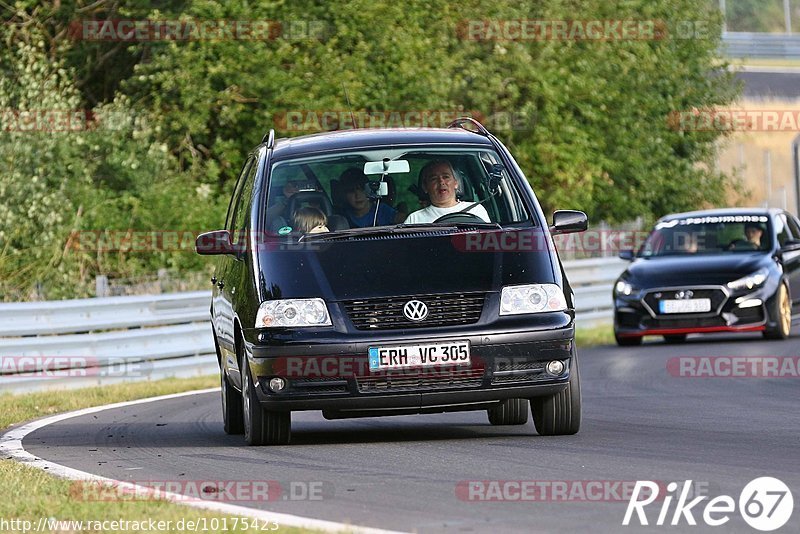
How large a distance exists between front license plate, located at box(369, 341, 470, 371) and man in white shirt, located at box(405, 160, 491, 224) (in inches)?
46.1

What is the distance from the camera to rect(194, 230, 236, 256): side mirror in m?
11.0

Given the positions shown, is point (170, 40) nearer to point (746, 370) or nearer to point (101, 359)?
point (101, 359)

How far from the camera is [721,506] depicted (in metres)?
7.07

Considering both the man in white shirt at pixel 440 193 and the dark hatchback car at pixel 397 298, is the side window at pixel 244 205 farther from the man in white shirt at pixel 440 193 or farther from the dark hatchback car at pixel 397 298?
the man in white shirt at pixel 440 193

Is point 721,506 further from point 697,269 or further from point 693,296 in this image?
point 697,269

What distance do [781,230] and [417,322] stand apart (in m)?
12.3

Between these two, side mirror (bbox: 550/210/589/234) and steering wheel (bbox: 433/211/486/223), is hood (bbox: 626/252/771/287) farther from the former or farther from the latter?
steering wheel (bbox: 433/211/486/223)

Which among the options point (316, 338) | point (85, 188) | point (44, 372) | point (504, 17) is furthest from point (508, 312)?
point (504, 17)

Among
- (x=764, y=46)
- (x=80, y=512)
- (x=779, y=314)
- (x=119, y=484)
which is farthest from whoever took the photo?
(x=764, y=46)

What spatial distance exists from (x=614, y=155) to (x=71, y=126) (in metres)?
11.8

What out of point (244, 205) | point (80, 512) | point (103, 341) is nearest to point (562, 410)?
point (244, 205)

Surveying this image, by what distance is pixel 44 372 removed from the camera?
18.0m

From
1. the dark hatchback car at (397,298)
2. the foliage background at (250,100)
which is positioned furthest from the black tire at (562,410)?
the foliage background at (250,100)

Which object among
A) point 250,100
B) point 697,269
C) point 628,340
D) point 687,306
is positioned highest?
point 250,100
